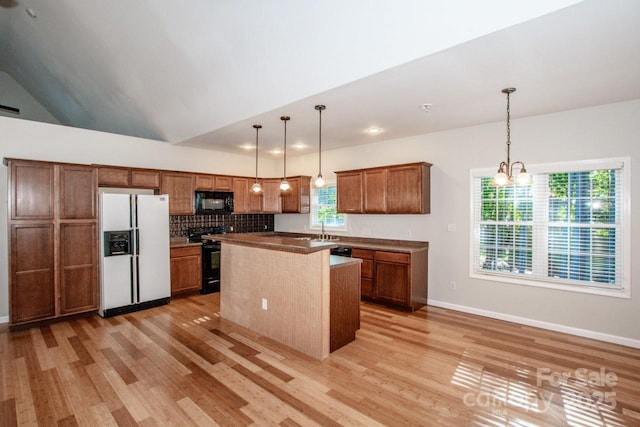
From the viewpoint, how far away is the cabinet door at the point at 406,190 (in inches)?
190

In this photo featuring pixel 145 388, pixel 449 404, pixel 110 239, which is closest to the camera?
pixel 449 404

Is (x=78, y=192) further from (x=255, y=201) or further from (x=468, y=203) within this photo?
(x=468, y=203)

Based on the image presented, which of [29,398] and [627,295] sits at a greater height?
[627,295]

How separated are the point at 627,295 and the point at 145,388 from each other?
5008 mm

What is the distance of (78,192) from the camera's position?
4.40m

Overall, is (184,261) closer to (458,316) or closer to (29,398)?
(29,398)

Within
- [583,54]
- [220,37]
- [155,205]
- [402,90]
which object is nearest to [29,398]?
[155,205]

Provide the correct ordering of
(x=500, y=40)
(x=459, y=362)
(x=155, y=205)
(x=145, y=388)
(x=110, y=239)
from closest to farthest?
(x=500, y=40), (x=145, y=388), (x=459, y=362), (x=110, y=239), (x=155, y=205)

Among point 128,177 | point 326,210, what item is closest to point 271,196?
point 326,210

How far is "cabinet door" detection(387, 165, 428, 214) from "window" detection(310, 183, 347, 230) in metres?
1.39

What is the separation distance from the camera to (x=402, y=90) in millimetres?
3240

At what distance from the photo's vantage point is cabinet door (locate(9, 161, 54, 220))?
3.95m

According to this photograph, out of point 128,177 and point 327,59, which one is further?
point 128,177

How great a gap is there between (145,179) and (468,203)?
5129 mm
